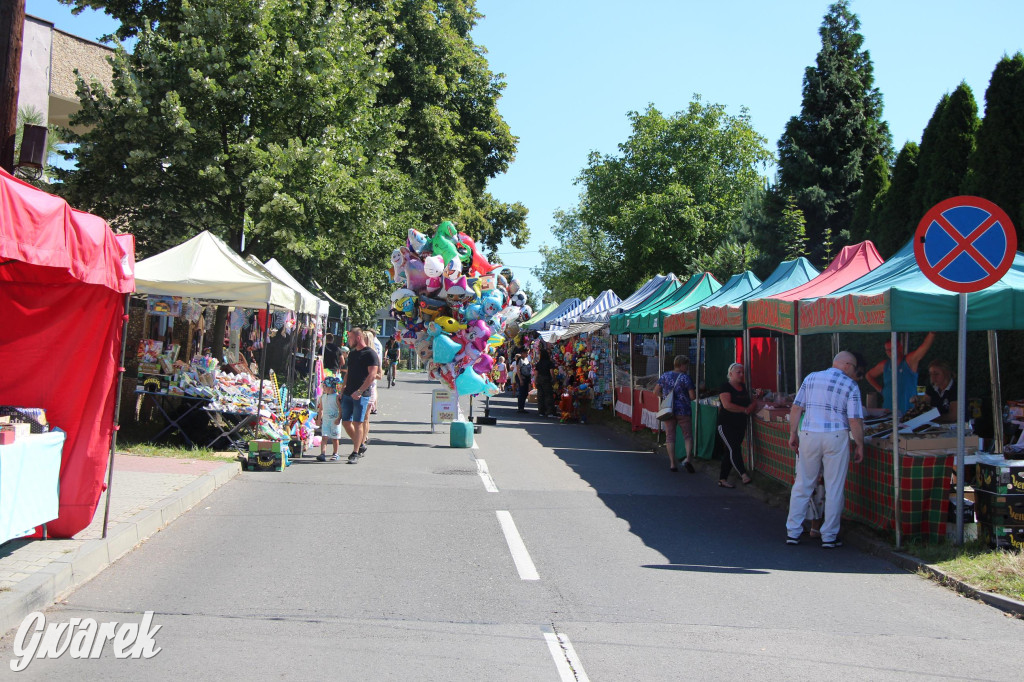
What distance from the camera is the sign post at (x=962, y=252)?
797cm

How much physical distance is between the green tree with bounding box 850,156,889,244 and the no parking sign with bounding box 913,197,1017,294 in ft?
44.9

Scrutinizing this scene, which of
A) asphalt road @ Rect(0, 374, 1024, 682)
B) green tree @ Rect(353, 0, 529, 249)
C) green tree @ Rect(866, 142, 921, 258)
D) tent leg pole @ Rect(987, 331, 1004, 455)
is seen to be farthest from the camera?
green tree @ Rect(353, 0, 529, 249)

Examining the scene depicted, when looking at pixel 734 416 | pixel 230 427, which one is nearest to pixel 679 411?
pixel 734 416

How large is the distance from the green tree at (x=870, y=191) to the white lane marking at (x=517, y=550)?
→ 49.8ft

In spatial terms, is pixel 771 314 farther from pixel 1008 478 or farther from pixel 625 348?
pixel 625 348

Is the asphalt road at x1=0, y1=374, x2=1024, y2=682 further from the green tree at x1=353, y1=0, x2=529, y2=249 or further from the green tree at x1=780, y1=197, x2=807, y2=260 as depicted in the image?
the green tree at x1=353, y1=0, x2=529, y2=249

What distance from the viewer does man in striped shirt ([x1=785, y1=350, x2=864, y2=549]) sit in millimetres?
8578

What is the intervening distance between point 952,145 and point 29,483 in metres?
16.4

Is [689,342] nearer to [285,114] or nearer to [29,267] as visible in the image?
[285,114]

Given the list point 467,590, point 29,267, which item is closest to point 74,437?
point 29,267

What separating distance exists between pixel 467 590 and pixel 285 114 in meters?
14.4

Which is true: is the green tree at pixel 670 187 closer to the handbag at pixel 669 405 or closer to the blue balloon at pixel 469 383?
the blue balloon at pixel 469 383

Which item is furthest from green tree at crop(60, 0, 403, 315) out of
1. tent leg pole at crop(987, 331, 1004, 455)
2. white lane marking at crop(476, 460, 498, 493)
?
tent leg pole at crop(987, 331, 1004, 455)

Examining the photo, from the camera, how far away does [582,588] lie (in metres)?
6.78
